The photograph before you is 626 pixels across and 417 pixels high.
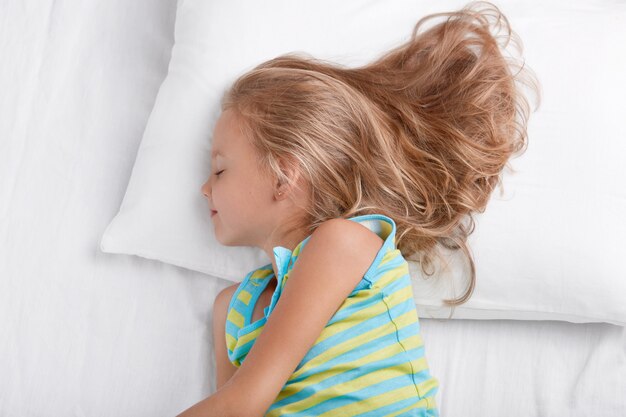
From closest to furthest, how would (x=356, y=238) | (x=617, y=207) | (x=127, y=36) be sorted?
(x=356, y=238), (x=617, y=207), (x=127, y=36)

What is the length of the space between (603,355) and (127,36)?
1074 millimetres

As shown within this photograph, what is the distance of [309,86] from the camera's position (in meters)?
1.11

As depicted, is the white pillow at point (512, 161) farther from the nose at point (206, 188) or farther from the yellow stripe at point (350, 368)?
the yellow stripe at point (350, 368)

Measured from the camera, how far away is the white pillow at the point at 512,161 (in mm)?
1101

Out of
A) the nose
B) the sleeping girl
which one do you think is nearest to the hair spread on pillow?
the sleeping girl

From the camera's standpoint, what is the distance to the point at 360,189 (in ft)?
3.58

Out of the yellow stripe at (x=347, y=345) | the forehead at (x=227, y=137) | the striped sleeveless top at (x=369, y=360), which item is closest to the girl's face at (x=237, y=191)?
the forehead at (x=227, y=137)

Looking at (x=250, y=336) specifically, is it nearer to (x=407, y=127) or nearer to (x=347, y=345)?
(x=347, y=345)

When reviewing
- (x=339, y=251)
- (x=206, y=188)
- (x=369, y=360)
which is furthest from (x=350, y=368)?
(x=206, y=188)

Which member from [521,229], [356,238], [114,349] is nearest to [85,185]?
[114,349]

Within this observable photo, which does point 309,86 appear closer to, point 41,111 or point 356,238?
point 356,238

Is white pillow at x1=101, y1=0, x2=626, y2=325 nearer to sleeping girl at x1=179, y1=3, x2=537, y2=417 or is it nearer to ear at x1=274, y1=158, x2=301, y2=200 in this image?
sleeping girl at x1=179, y1=3, x2=537, y2=417

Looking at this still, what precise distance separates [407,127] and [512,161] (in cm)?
18

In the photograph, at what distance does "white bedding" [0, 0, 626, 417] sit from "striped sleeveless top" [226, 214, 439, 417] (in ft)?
0.59
